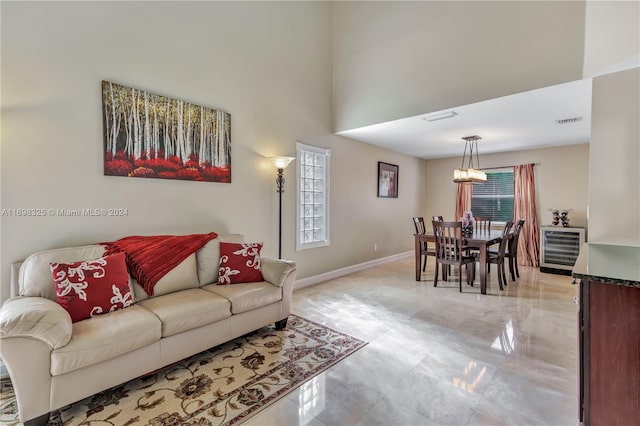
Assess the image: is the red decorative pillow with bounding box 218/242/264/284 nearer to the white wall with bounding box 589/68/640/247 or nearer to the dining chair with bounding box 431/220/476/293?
the dining chair with bounding box 431/220/476/293

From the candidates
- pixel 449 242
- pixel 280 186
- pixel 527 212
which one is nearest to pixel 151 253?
pixel 280 186

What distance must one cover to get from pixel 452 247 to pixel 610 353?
10.1 feet

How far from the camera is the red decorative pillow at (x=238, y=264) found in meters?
2.81

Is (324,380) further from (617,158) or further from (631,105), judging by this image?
(631,105)

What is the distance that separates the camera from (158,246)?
2.61 m

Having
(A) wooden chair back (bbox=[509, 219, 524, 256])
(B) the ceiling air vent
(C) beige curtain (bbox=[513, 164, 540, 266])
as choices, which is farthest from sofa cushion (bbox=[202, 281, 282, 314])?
(C) beige curtain (bbox=[513, 164, 540, 266])

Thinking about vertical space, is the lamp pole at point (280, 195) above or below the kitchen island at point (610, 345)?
above

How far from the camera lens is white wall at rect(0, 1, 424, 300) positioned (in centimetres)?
223

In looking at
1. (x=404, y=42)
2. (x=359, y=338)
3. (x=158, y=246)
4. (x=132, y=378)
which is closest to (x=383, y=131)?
(x=404, y=42)

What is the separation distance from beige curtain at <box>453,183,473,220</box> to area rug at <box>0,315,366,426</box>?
17.5ft

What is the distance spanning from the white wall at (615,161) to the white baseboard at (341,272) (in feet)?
10.6

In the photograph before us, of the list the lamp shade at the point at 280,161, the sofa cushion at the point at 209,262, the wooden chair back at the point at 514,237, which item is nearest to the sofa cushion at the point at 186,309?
the sofa cushion at the point at 209,262

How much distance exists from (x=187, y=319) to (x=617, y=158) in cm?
343

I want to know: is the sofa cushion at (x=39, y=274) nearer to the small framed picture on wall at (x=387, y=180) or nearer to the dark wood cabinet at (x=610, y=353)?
the dark wood cabinet at (x=610, y=353)
